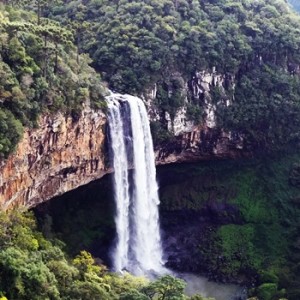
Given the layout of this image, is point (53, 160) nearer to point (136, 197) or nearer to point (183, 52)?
point (136, 197)

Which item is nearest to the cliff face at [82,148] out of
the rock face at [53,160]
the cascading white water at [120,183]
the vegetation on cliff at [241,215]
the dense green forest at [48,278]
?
the rock face at [53,160]

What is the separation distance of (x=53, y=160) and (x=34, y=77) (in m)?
4.67

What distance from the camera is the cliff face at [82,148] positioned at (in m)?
25.0

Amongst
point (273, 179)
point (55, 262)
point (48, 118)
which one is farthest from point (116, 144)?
point (273, 179)

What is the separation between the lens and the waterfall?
30922 millimetres

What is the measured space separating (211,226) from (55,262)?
17528mm

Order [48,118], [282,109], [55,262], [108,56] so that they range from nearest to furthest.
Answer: [55,262] → [48,118] → [108,56] → [282,109]

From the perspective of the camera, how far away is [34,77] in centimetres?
2527

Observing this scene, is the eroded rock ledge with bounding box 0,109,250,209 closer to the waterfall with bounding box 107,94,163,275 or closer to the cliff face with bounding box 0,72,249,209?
the cliff face with bounding box 0,72,249,209

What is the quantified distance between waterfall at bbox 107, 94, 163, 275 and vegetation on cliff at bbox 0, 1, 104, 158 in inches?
89.4

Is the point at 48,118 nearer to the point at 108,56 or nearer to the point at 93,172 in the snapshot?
the point at 93,172

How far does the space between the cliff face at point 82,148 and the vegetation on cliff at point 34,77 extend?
32.6 inches

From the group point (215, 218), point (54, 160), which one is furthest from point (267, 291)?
point (54, 160)

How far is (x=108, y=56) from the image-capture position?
3356 centimetres
